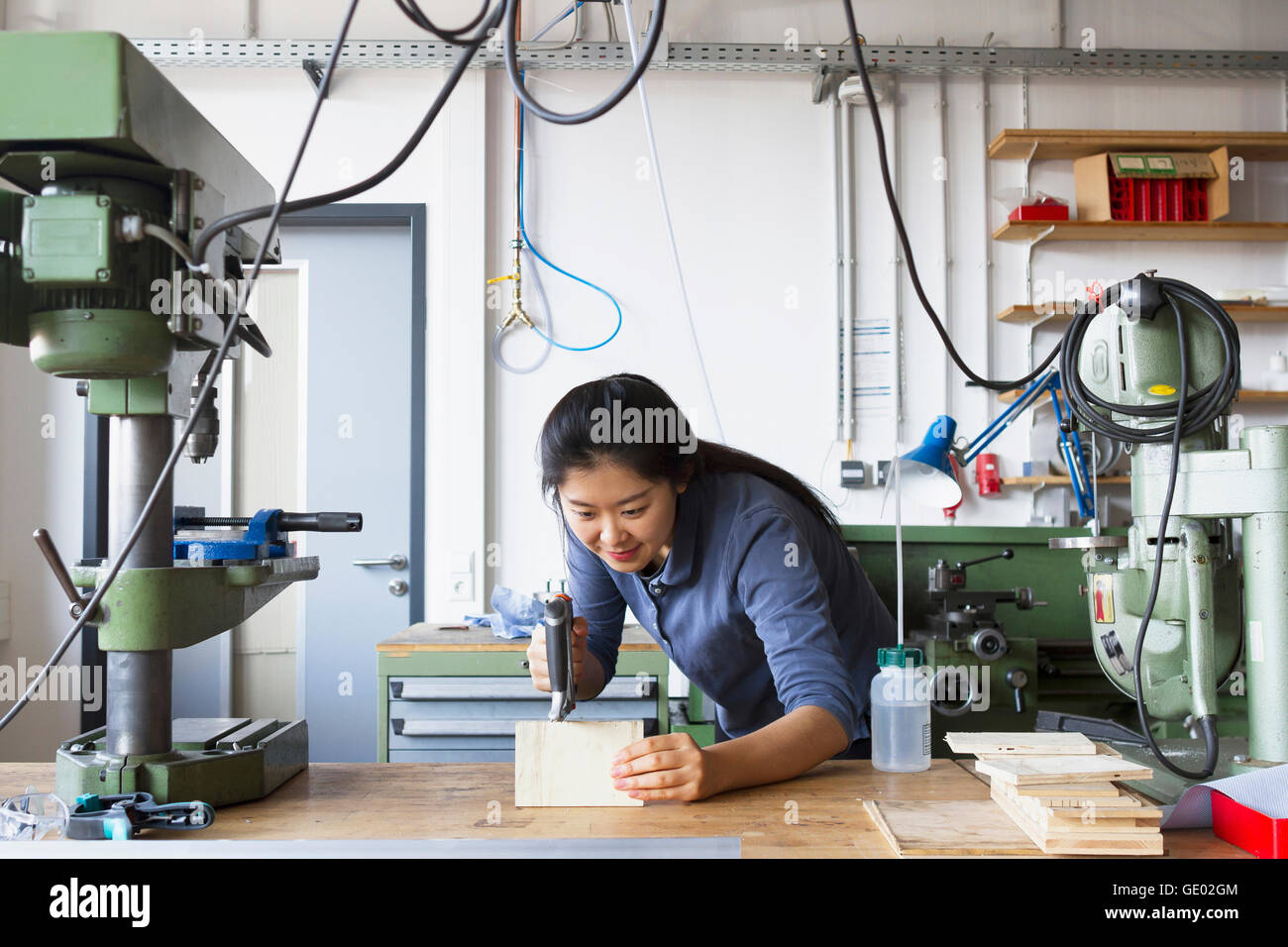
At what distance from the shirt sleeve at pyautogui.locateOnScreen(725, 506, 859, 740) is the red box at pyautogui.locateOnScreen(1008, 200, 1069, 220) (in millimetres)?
2115

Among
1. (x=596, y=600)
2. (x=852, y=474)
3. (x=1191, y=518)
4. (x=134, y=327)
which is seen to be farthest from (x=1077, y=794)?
(x=852, y=474)

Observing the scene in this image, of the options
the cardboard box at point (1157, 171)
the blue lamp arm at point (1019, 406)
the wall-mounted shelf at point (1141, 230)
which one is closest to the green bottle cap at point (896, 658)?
the blue lamp arm at point (1019, 406)

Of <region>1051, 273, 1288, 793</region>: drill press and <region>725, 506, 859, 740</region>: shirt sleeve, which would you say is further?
<region>725, 506, 859, 740</region>: shirt sleeve

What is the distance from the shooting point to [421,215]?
311 cm

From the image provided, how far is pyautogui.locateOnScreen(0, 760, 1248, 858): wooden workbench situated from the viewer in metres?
0.91

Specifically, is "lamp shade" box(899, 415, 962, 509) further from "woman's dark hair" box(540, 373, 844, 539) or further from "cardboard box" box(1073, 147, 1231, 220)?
"cardboard box" box(1073, 147, 1231, 220)

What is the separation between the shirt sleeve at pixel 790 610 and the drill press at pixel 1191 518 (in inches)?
14.4

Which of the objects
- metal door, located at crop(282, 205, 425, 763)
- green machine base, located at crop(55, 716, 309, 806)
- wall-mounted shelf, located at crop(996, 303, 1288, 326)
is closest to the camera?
green machine base, located at crop(55, 716, 309, 806)

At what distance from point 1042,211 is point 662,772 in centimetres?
258

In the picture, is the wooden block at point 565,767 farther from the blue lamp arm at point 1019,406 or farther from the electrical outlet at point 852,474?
the electrical outlet at point 852,474

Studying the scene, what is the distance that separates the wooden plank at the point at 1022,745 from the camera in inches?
39.9

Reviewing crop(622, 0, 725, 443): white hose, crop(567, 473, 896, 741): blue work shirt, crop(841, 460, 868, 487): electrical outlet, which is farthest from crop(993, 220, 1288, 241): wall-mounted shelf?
crop(567, 473, 896, 741): blue work shirt

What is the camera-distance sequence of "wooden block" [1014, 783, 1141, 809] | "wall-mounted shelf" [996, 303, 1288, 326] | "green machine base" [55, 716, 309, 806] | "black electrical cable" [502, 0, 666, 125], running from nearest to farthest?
"black electrical cable" [502, 0, 666, 125] → "wooden block" [1014, 783, 1141, 809] → "green machine base" [55, 716, 309, 806] → "wall-mounted shelf" [996, 303, 1288, 326]
